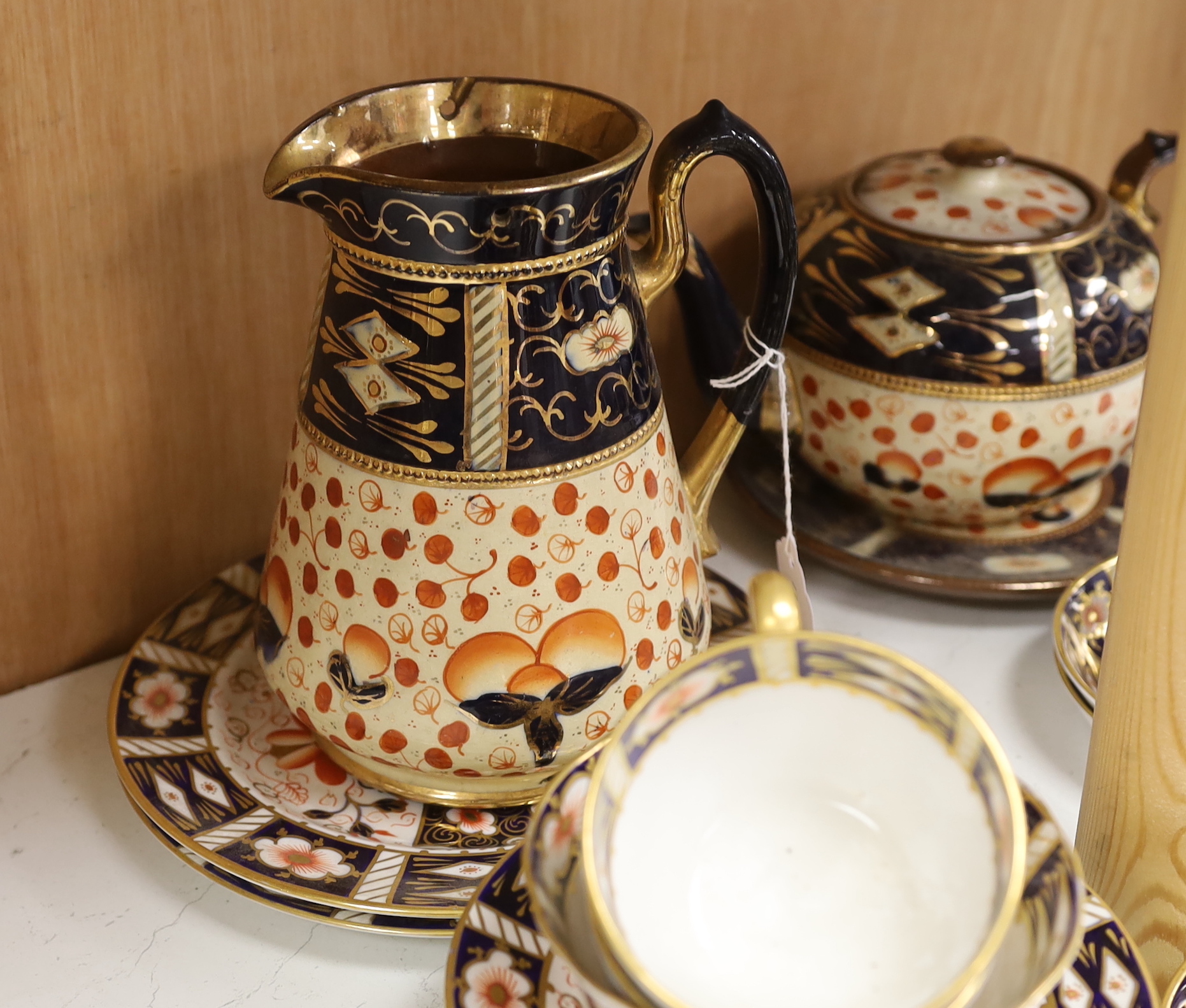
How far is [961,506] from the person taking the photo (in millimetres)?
649

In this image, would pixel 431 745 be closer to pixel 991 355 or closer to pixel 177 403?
pixel 177 403

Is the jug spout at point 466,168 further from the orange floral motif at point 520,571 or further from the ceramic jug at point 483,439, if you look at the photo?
the orange floral motif at point 520,571

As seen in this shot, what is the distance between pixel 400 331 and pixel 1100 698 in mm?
254

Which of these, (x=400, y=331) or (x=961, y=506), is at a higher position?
(x=400, y=331)

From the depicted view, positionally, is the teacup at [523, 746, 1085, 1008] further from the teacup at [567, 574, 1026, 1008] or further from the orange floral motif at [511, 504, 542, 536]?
the orange floral motif at [511, 504, 542, 536]

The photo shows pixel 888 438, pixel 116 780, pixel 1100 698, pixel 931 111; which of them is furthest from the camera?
pixel 931 111

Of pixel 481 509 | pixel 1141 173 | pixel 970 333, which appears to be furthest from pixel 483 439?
pixel 1141 173

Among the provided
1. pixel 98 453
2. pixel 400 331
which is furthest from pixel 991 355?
pixel 98 453

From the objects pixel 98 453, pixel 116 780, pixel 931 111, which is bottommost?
pixel 116 780

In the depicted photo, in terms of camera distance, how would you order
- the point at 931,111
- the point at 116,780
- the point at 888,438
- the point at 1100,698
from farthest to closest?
the point at 931,111 → the point at 888,438 → the point at 116,780 → the point at 1100,698

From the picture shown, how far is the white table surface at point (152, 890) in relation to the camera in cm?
44

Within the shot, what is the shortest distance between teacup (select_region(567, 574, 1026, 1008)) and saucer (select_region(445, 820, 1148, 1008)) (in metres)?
0.04

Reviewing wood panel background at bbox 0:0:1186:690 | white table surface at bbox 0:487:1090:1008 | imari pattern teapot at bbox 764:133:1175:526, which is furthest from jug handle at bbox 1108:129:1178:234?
white table surface at bbox 0:487:1090:1008

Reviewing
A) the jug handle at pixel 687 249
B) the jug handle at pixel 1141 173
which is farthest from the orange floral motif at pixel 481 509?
the jug handle at pixel 1141 173
